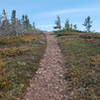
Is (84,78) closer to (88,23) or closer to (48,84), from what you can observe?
(48,84)

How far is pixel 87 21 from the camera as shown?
126 metres

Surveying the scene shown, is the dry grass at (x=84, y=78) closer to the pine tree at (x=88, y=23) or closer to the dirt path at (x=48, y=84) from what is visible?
the dirt path at (x=48, y=84)

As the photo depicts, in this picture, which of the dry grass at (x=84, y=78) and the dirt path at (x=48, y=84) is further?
the dirt path at (x=48, y=84)

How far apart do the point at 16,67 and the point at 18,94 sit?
20.4 feet

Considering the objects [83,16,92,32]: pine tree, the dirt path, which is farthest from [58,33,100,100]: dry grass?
[83,16,92,32]: pine tree

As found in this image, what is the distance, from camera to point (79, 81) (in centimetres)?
1536

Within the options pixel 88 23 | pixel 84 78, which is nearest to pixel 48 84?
pixel 84 78

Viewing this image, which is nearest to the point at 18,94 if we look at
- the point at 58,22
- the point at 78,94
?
the point at 78,94

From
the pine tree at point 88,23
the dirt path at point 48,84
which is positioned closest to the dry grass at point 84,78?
the dirt path at point 48,84

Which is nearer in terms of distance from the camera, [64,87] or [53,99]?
[53,99]

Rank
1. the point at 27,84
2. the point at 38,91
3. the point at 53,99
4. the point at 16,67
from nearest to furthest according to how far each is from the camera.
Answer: the point at 53,99
the point at 38,91
the point at 27,84
the point at 16,67

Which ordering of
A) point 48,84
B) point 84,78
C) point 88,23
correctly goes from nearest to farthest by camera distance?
1. point 48,84
2. point 84,78
3. point 88,23

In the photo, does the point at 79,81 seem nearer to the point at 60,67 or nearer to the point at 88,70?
the point at 88,70

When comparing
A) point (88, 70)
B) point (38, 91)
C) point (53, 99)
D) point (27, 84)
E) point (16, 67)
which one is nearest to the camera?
point (53, 99)
